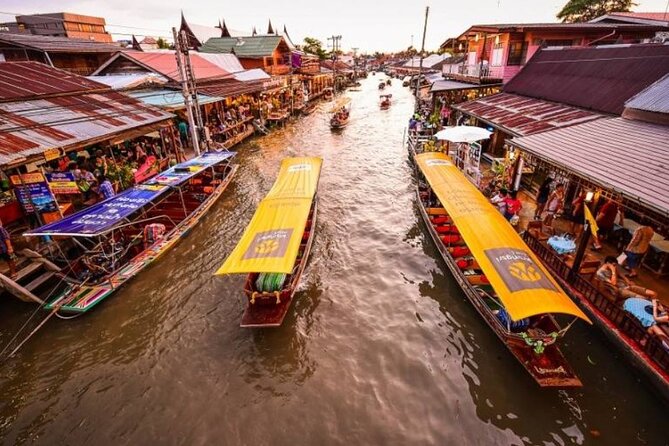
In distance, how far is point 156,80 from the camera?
27.0 meters

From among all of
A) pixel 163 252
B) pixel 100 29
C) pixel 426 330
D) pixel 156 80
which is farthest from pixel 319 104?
pixel 426 330

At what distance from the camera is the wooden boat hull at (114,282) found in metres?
11.1

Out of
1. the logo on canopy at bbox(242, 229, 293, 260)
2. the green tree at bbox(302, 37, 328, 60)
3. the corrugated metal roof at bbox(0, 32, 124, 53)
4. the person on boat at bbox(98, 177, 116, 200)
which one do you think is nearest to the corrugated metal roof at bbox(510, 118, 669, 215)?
the logo on canopy at bbox(242, 229, 293, 260)

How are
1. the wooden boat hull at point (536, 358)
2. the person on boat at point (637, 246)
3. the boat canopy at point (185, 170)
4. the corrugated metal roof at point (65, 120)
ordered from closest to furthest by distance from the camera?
the wooden boat hull at point (536, 358) → the person on boat at point (637, 246) → the corrugated metal roof at point (65, 120) → the boat canopy at point (185, 170)

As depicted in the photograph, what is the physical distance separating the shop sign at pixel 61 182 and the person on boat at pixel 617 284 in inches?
773

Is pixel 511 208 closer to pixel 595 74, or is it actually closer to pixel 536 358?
pixel 536 358

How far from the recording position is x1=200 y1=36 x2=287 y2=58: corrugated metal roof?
1778 inches

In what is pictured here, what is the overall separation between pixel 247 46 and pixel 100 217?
1688 inches

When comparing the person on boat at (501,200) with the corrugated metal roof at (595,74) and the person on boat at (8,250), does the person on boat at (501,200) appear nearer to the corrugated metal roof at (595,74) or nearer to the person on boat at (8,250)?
the corrugated metal roof at (595,74)

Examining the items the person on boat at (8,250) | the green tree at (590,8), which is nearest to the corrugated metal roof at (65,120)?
the person on boat at (8,250)

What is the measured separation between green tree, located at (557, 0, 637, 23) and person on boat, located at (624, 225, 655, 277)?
49.3m

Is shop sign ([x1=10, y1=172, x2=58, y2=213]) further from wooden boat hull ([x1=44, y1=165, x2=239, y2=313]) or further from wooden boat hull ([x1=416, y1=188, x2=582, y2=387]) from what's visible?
wooden boat hull ([x1=416, y1=188, x2=582, y2=387])

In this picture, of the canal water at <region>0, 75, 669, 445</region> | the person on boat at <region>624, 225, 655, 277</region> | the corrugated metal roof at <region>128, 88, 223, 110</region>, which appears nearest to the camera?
the canal water at <region>0, 75, 669, 445</region>

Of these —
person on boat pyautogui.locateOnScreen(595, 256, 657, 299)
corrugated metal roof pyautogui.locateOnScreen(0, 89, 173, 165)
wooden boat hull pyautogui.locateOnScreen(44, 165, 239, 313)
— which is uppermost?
corrugated metal roof pyautogui.locateOnScreen(0, 89, 173, 165)
